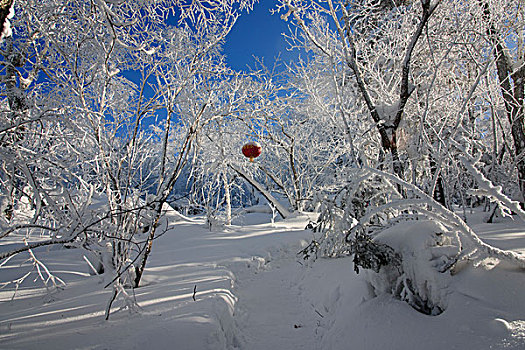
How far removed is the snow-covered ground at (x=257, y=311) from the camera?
5.21 ft

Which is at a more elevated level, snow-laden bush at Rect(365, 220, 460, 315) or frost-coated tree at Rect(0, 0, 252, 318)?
frost-coated tree at Rect(0, 0, 252, 318)

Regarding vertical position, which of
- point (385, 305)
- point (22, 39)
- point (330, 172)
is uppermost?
point (22, 39)

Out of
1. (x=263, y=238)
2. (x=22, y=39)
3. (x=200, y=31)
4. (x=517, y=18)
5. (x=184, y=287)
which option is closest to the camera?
(x=184, y=287)

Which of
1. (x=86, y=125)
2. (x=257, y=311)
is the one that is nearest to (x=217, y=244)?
(x=257, y=311)

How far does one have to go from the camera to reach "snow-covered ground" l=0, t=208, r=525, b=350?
159 cm

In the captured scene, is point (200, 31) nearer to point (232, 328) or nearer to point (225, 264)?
point (225, 264)

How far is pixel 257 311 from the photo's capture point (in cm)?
364

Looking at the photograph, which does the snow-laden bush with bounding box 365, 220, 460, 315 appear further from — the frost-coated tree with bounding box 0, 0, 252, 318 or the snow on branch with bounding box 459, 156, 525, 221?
the frost-coated tree with bounding box 0, 0, 252, 318

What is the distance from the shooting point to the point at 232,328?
9.62ft

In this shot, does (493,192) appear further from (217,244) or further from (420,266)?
(217,244)

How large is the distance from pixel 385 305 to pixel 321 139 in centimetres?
1281

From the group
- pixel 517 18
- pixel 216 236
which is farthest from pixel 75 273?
pixel 517 18

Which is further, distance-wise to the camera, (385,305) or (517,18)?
(517,18)

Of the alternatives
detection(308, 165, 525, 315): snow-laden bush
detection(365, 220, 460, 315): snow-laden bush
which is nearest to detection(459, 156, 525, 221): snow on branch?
detection(308, 165, 525, 315): snow-laden bush
